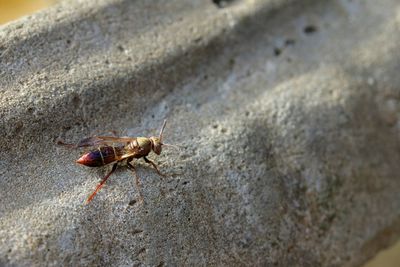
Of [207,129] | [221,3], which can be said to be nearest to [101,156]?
[207,129]

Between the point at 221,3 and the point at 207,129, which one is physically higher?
the point at 221,3

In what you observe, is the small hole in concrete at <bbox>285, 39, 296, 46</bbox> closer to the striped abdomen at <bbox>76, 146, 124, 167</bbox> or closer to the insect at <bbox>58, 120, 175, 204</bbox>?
the insect at <bbox>58, 120, 175, 204</bbox>

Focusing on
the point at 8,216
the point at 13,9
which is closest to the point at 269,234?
the point at 8,216

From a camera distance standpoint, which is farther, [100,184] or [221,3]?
[221,3]

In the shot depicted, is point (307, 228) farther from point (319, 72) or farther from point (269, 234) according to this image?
point (319, 72)

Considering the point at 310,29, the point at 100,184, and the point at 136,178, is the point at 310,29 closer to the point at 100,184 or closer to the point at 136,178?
the point at 136,178

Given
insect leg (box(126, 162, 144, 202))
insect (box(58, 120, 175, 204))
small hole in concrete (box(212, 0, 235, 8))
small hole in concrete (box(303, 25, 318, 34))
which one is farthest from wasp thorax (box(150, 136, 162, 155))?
small hole in concrete (box(303, 25, 318, 34))
